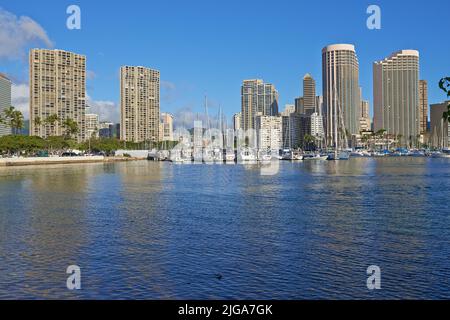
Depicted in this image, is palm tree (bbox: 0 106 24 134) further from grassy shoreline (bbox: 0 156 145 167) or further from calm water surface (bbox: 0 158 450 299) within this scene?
calm water surface (bbox: 0 158 450 299)

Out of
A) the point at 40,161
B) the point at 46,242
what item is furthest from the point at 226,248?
the point at 40,161

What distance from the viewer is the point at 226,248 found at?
24.4m

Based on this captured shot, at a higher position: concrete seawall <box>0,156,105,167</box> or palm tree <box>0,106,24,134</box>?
palm tree <box>0,106,24,134</box>

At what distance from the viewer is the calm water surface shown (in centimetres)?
1798

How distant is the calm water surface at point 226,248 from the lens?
18.0 m

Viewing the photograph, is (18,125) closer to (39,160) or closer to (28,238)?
(39,160)

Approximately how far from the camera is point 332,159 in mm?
192250

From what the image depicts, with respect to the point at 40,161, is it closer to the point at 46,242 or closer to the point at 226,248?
the point at 46,242

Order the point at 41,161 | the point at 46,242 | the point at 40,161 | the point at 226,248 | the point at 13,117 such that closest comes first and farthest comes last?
the point at 226,248, the point at 46,242, the point at 40,161, the point at 41,161, the point at 13,117

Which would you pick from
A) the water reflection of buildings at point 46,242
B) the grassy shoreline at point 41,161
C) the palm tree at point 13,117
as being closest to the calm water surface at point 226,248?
the water reflection of buildings at point 46,242

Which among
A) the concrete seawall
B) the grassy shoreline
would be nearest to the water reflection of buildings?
the concrete seawall

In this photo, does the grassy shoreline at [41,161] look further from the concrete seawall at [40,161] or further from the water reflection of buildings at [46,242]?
the water reflection of buildings at [46,242]
